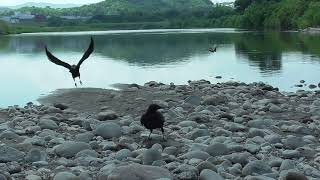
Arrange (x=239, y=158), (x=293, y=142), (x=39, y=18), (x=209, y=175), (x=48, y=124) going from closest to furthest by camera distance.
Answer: (x=209, y=175), (x=239, y=158), (x=293, y=142), (x=48, y=124), (x=39, y=18)

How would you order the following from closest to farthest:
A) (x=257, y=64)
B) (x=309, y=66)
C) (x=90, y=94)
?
(x=90, y=94) → (x=309, y=66) → (x=257, y=64)

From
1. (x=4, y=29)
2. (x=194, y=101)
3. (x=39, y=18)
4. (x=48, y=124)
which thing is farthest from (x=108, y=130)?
(x=39, y=18)

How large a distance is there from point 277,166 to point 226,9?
185 meters

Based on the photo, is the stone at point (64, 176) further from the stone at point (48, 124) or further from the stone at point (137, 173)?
the stone at point (48, 124)

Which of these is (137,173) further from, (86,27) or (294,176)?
(86,27)

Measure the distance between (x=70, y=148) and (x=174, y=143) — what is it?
7.93 ft

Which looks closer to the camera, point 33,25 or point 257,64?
point 257,64

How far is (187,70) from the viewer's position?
1630 inches

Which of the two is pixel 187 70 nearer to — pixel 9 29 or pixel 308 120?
pixel 308 120

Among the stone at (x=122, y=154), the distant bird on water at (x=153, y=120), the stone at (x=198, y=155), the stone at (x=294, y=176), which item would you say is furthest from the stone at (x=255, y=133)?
the stone at (x=294, y=176)

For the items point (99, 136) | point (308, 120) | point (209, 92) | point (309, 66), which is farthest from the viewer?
point (309, 66)

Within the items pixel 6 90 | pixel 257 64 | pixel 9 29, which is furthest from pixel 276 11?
pixel 6 90

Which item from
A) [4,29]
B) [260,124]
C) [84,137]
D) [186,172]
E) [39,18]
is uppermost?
[186,172]

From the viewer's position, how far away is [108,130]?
13.8 m
